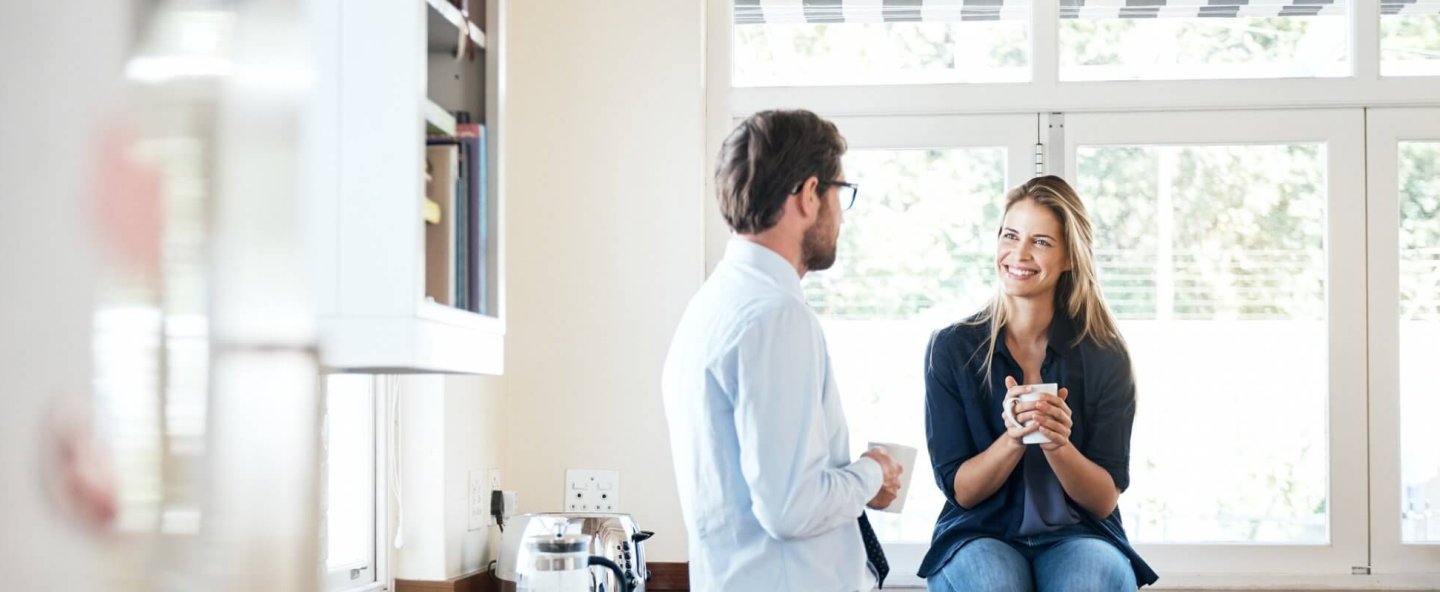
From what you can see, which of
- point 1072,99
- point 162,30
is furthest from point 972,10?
point 162,30

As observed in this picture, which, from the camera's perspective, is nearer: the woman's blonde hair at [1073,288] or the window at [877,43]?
the woman's blonde hair at [1073,288]

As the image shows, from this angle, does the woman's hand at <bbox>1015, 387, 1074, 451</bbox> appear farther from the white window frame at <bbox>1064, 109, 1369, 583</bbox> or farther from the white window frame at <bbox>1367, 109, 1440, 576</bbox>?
the white window frame at <bbox>1367, 109, 1440, 576</bbox>

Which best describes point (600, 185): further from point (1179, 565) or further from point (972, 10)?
point (1179, 565)

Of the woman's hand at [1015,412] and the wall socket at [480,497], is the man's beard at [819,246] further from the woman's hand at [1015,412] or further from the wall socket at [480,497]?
the wall socket at [480,497]

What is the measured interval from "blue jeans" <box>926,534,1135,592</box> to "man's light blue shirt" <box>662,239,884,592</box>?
560 millimetres

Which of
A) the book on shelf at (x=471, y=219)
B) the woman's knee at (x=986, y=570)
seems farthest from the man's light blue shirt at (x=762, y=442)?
the woman's knee at (x=986, y=570)

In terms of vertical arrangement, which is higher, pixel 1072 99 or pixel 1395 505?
pixel 1072 99

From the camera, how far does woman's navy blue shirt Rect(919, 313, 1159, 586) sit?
2.39m

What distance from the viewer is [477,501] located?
2812 millimetres

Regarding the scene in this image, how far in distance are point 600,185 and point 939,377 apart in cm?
99

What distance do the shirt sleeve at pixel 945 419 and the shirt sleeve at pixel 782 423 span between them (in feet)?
2.89

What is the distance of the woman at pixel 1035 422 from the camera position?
2.27m

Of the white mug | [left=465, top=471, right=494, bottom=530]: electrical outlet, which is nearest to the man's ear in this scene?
the white mug

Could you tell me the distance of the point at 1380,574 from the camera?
2977 millimetres
